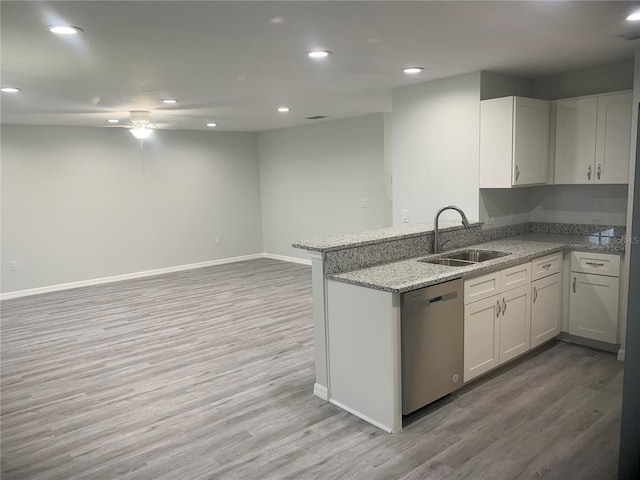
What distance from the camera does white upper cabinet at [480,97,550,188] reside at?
3.93m

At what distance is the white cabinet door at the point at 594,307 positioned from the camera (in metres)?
3.89

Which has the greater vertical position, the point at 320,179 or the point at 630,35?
the point at 630,35

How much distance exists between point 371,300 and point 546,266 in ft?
6.16

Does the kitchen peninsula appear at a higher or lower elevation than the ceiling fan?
lower

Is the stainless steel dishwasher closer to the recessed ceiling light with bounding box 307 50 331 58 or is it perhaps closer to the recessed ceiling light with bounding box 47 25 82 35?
the recessed ceiling light with bounding box 307 50 331 58

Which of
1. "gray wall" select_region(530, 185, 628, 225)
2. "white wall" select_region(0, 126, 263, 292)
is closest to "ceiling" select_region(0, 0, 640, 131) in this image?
"gray wall" select_region(530, 185, 628, 225)

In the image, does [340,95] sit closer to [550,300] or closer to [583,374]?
[550,300]

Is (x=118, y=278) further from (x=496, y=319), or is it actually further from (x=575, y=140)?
(x=575, y=140)

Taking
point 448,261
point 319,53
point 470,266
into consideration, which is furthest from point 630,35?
point 319,53

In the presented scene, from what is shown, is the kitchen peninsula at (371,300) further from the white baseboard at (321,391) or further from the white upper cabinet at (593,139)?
the white upper cabinet at (593,139)

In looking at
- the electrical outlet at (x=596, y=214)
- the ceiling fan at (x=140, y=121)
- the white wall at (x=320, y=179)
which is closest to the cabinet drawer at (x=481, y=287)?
the electrical outlet at (x=596, y=214)

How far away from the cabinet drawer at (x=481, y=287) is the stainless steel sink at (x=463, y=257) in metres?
0.30

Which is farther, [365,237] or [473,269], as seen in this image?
[365,237]

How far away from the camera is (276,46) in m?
3.04
